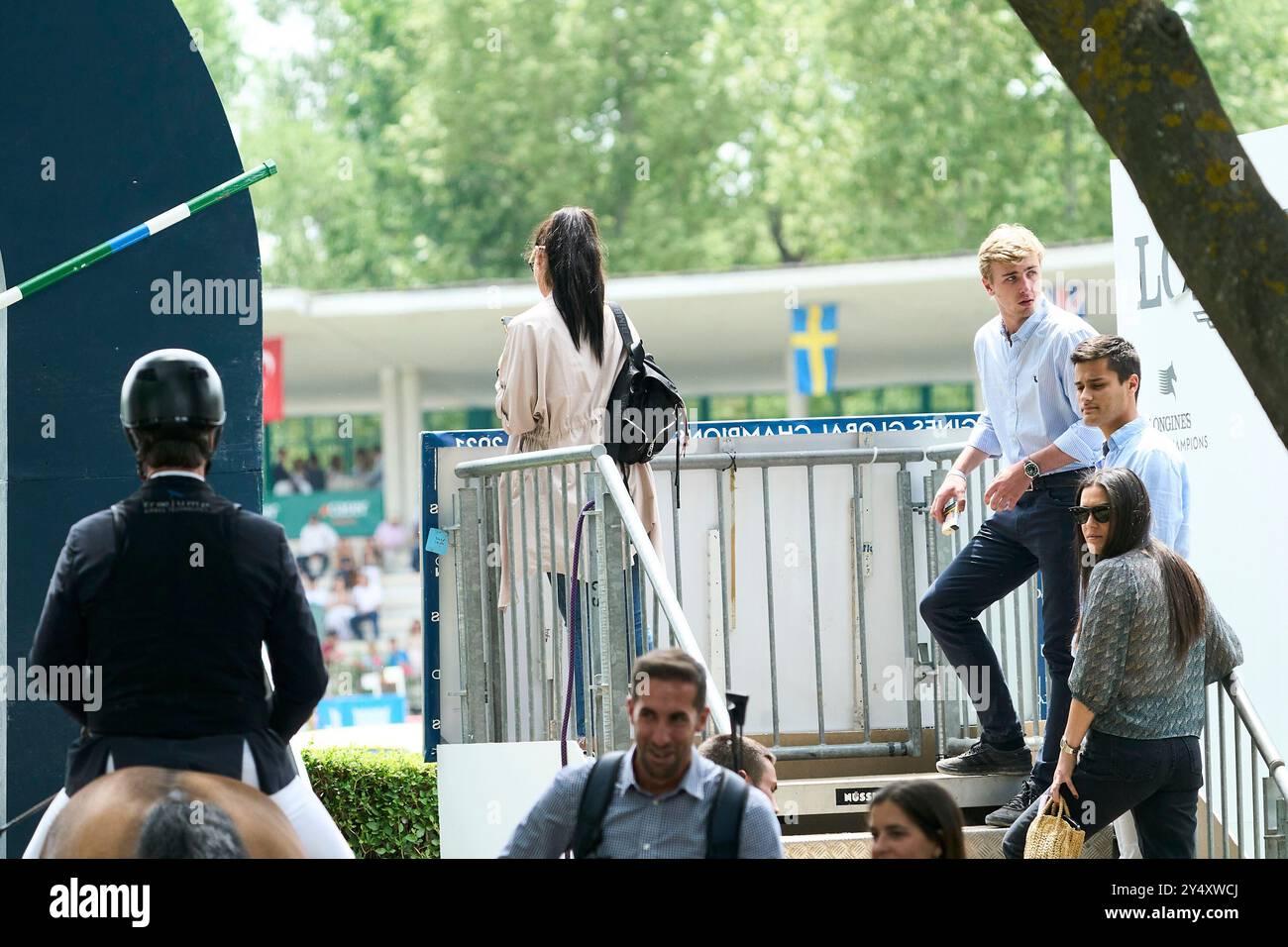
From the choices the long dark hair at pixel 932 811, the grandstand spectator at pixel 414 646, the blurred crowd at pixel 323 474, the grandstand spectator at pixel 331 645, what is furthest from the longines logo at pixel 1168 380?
the blurred crowd at pixel 323 474

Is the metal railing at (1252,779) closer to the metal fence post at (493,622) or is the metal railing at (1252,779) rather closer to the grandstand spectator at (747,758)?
the grandstand spectator at (747,758)

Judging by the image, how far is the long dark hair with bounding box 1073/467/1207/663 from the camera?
18.1 ft

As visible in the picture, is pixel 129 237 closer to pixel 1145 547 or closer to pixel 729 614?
pixel 729 614

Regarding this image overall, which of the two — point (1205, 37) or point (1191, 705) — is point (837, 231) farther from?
point (1191, 705)

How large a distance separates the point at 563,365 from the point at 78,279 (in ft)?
6.34

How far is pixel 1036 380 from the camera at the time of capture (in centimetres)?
654

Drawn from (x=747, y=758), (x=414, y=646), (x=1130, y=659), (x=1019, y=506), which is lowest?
(x=747, y=758)

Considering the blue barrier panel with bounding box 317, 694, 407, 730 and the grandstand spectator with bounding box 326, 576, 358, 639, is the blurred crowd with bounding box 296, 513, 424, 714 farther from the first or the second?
the blue barrier panel with bounding box 317, 694, 407, 730

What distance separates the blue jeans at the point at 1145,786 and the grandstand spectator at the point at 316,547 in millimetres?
20295

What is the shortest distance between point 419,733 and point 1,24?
740 cm

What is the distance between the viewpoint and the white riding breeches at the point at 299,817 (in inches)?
165

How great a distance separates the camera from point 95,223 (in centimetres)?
671

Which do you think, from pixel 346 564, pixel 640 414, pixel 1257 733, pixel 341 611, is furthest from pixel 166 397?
pixel 346 564

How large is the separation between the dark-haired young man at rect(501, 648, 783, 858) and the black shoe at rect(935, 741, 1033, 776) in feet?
8.50
